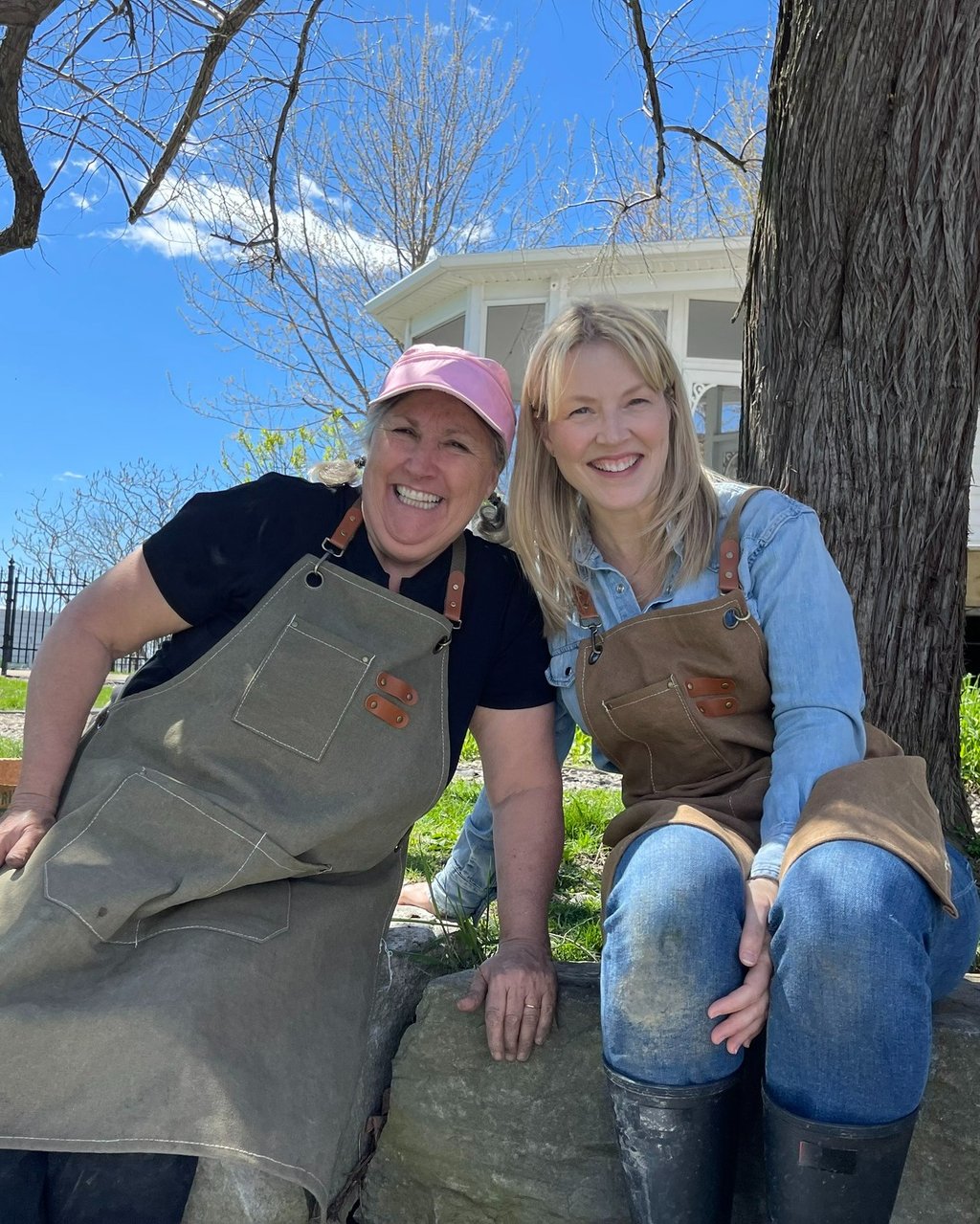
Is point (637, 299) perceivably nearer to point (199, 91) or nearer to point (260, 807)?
point (199, 91)

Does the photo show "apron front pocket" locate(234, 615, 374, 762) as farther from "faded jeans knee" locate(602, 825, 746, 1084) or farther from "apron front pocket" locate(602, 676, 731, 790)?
"faded jeans knee" locate(602, 825, 746, 1084)

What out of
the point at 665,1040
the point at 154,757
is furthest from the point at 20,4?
the point at 665,1040

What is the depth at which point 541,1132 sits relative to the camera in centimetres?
186

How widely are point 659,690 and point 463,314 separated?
34.5ft

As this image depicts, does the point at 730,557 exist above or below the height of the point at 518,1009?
above

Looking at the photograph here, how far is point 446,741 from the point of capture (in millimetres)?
2102

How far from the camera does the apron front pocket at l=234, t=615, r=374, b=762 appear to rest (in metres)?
1.99

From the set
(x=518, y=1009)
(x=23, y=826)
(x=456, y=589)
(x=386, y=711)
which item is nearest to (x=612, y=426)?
(x=456, y=589)

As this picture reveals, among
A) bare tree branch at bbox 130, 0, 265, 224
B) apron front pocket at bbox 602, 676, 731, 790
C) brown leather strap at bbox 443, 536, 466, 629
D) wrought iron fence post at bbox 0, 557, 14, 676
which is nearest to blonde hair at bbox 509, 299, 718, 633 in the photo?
brown leather strap at bbox 443, 536, 466, 629

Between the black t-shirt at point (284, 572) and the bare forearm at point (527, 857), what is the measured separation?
0.17 m

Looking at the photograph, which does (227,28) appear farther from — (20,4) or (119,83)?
(20,4)

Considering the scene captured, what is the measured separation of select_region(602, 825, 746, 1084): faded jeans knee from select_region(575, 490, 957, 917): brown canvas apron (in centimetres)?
18

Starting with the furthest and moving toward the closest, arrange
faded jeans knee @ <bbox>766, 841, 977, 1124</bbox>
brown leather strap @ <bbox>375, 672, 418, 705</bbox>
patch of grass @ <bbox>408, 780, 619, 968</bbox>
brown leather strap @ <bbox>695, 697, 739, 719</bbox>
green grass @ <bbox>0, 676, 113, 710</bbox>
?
green grass @ <bbox>0, 676, 113, 710</bbox>
patch of grass @ <bbox>408, 780, 619, 968</bbox>
brown leather strap @ <bbox>375, 672, 418, 705</bbox>
brown leather strap @ <bbox>695, 697, 739, 719</bbox>
faded jeans knee @ <bbox>766, 841, 977, 1124</bbox>

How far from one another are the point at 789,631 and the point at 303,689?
2.92 ft
